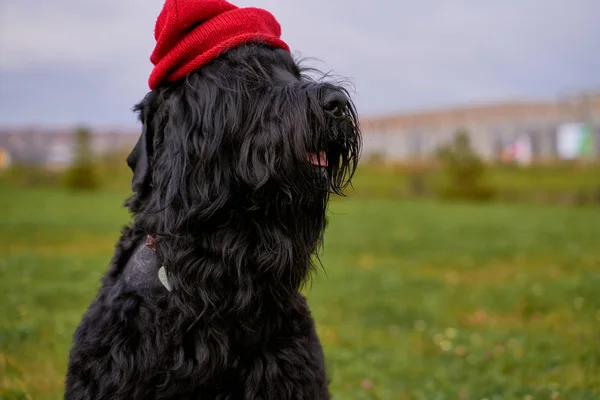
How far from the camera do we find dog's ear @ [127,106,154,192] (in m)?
2.95

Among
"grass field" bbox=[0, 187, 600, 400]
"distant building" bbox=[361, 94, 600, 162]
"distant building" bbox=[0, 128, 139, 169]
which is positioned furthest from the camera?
"distant building" bbox=[361, 94, 600, 162]

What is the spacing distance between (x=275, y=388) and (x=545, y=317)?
21.4 feet

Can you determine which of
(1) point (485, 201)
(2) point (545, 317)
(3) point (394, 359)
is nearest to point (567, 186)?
(1) point (485, 201)

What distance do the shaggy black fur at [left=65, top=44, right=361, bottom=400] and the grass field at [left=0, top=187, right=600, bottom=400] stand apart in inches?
31.2

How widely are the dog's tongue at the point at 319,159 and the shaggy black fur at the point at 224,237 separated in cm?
2

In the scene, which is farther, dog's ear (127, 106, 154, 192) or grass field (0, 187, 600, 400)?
grass field (0, 187, 600, 400)

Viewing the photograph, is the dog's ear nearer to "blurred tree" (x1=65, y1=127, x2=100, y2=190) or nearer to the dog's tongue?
the dog's tongue

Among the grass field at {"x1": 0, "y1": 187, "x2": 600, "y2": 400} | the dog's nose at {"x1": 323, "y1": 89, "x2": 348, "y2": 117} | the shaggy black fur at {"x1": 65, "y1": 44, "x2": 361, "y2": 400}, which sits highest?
the dog's nose at {"x1": 323, "y1": 89, "x2": 348, "y2": 117}

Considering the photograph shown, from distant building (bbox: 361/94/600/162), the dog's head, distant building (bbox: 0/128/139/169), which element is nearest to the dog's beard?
the dog's head

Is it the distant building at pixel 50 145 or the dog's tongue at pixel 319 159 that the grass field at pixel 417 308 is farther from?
the distant building at pixel 50 145

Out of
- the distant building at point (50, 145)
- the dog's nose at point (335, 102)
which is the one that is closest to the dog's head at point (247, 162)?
the dog's nose at point (335, 102)

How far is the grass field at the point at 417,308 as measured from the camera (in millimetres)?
5422

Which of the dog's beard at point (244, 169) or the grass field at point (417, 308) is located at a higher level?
the dog's beard at point (244, 169)

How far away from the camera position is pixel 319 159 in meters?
2.76
